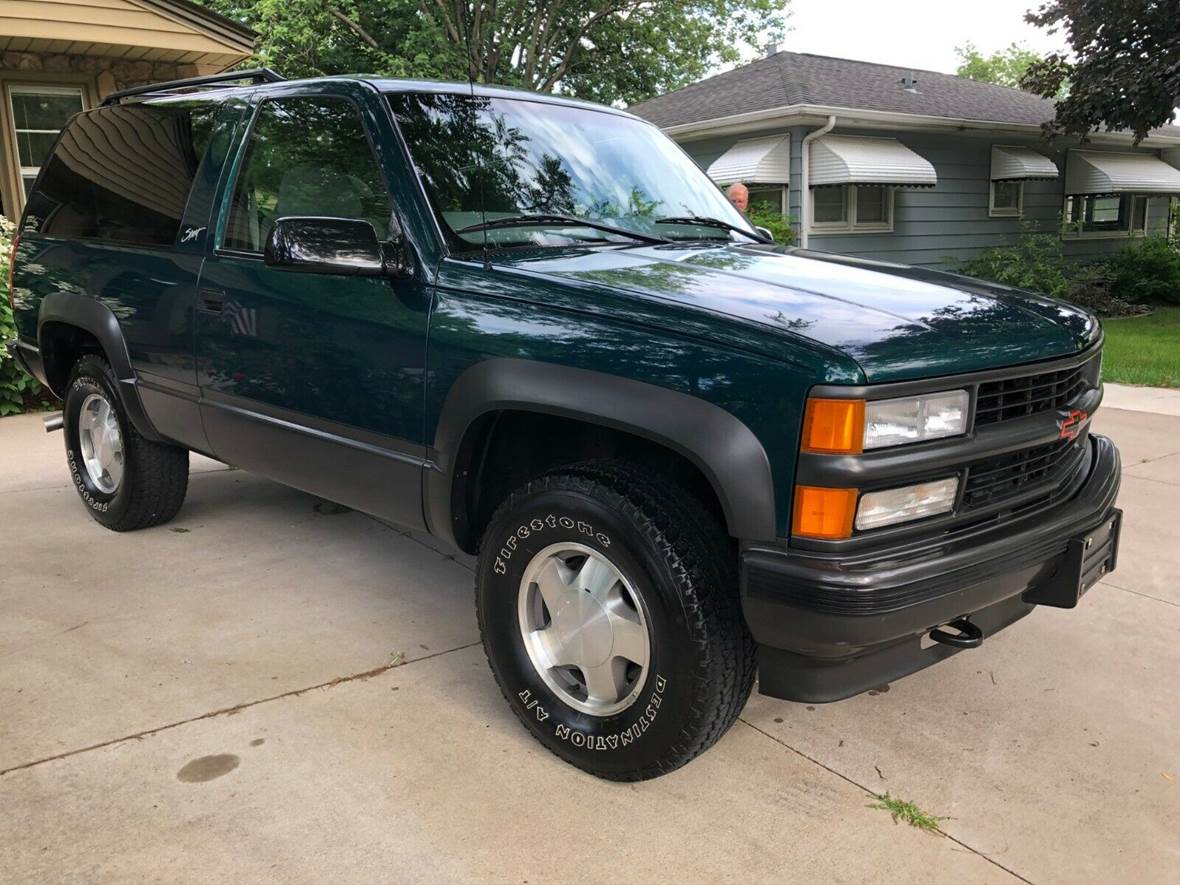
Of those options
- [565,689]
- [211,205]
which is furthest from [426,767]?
[211,205]

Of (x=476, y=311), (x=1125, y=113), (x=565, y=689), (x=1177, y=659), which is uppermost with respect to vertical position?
(x=1125, y=113)

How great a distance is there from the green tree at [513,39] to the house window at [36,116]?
9.40 metres

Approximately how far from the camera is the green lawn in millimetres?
9600

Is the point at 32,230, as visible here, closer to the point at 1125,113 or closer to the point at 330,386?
the point at 330,386

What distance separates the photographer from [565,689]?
296cm

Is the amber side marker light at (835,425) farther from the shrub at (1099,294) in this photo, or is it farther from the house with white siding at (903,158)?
the shrub at (1099,294)

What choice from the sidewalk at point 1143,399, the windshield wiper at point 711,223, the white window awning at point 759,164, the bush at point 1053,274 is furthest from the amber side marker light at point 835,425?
Answer: the bush at point 1053,274

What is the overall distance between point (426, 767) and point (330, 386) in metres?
1.29

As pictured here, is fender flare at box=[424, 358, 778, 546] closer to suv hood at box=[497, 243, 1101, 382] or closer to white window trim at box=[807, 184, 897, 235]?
suv hood at box=[497, 243, 1101, 382]

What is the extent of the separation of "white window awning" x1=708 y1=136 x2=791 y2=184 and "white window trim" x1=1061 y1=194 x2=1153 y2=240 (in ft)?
20.3

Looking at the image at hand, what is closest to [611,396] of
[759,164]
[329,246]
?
[329,246]

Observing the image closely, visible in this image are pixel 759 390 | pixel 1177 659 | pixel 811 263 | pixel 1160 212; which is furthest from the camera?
pixel 1160 212

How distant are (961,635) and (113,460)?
13.4 feet

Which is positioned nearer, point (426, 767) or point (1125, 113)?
point (426, 767)
